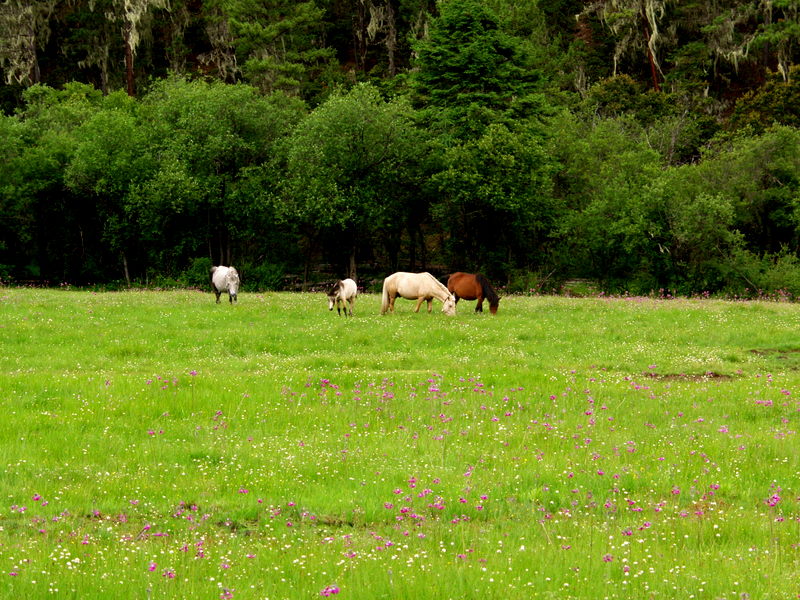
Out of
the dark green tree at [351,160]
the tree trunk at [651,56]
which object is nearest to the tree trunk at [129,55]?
the dark green tree at [351,160]

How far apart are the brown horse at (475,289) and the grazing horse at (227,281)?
30.0ft

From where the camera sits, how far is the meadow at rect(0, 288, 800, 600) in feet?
25.2

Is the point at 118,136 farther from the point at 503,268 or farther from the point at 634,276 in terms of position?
the point at 634,276

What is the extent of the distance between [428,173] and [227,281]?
1044 inches

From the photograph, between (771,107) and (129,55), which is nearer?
(771,107)

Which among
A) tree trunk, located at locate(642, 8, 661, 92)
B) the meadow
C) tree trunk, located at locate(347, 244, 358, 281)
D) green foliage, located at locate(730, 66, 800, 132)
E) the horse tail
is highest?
tree trunk, located at locate(642, 8, 661, 92)

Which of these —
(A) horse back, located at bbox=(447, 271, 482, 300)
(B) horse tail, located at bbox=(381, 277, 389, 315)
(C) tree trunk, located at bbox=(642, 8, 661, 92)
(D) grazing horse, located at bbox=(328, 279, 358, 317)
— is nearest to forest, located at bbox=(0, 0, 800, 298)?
(C) tree trunk, located at bbox=(642, 8, 661, 92)

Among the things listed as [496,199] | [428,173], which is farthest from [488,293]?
[428,173]

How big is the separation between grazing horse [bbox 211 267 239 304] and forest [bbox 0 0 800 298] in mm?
18670

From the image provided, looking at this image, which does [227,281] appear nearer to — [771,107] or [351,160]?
[351,160]

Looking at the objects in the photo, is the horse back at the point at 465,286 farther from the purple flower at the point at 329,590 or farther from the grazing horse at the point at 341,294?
the purple flower at the point at 329,590

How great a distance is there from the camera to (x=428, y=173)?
57062mm

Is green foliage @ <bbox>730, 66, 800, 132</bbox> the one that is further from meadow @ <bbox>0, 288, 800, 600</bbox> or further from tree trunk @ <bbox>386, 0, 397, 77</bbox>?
meadow @ <bbox>0, 288, 800, 600</bbox>

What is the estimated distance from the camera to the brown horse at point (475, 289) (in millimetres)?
31984
